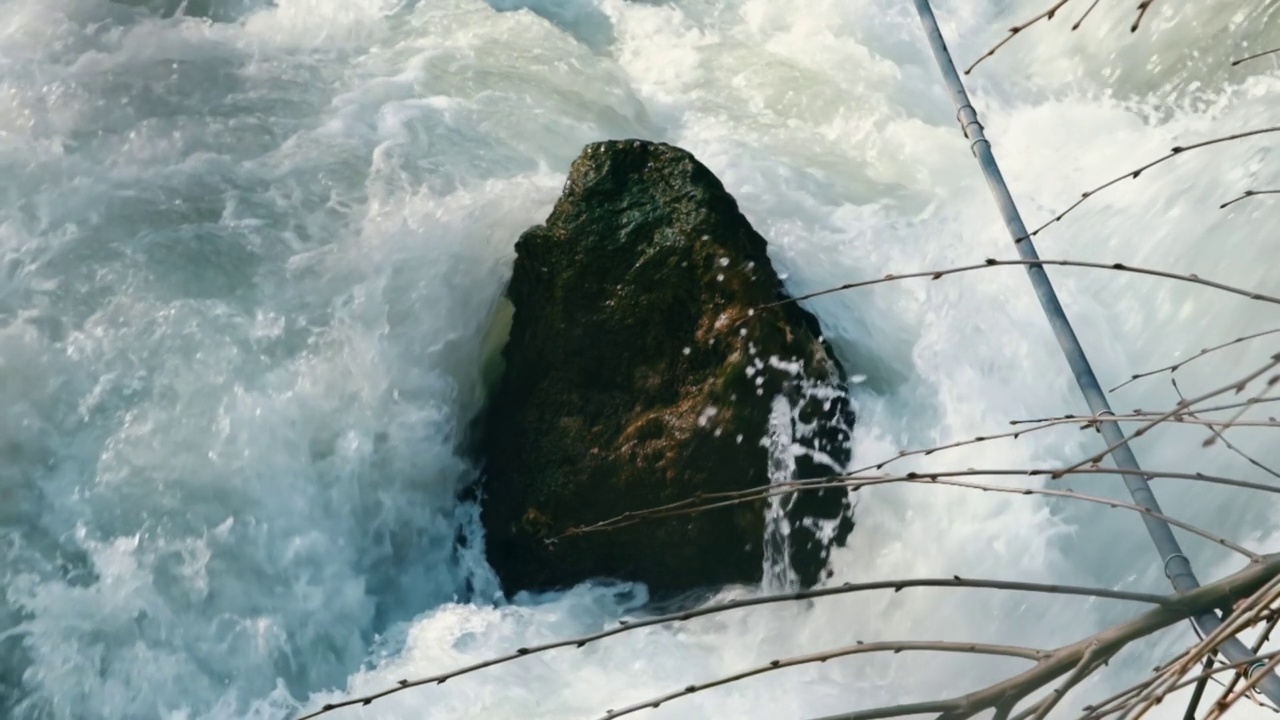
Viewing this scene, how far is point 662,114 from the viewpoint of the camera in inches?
239

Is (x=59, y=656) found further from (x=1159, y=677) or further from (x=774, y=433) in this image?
(x=1159, y=677)

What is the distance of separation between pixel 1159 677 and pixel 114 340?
164 inches

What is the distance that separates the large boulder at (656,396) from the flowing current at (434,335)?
17cm

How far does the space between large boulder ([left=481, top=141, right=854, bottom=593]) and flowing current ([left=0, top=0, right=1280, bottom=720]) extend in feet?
0.55

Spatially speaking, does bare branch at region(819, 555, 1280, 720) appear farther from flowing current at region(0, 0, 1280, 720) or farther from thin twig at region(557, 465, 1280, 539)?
flowing current at region(0, 0, 1280, 720)

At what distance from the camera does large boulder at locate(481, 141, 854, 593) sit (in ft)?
13.1

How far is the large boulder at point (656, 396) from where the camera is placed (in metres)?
4.00

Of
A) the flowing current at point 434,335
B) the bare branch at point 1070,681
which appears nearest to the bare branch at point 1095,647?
the bare branch at point 1070,681

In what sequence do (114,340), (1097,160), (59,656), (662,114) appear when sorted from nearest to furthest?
(59,656), (114,340), (1097,160), (662,114)

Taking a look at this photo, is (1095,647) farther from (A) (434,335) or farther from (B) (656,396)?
(A) (434,335)

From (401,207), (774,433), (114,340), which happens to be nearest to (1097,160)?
(774,433)

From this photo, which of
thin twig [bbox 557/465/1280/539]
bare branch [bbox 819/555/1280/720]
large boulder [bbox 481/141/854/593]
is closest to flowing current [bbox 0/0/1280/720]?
large boulder [bbox 481/141/854/593]

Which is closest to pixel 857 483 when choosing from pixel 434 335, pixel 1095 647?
pixel 1095 647

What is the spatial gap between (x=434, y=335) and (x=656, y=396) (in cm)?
100
